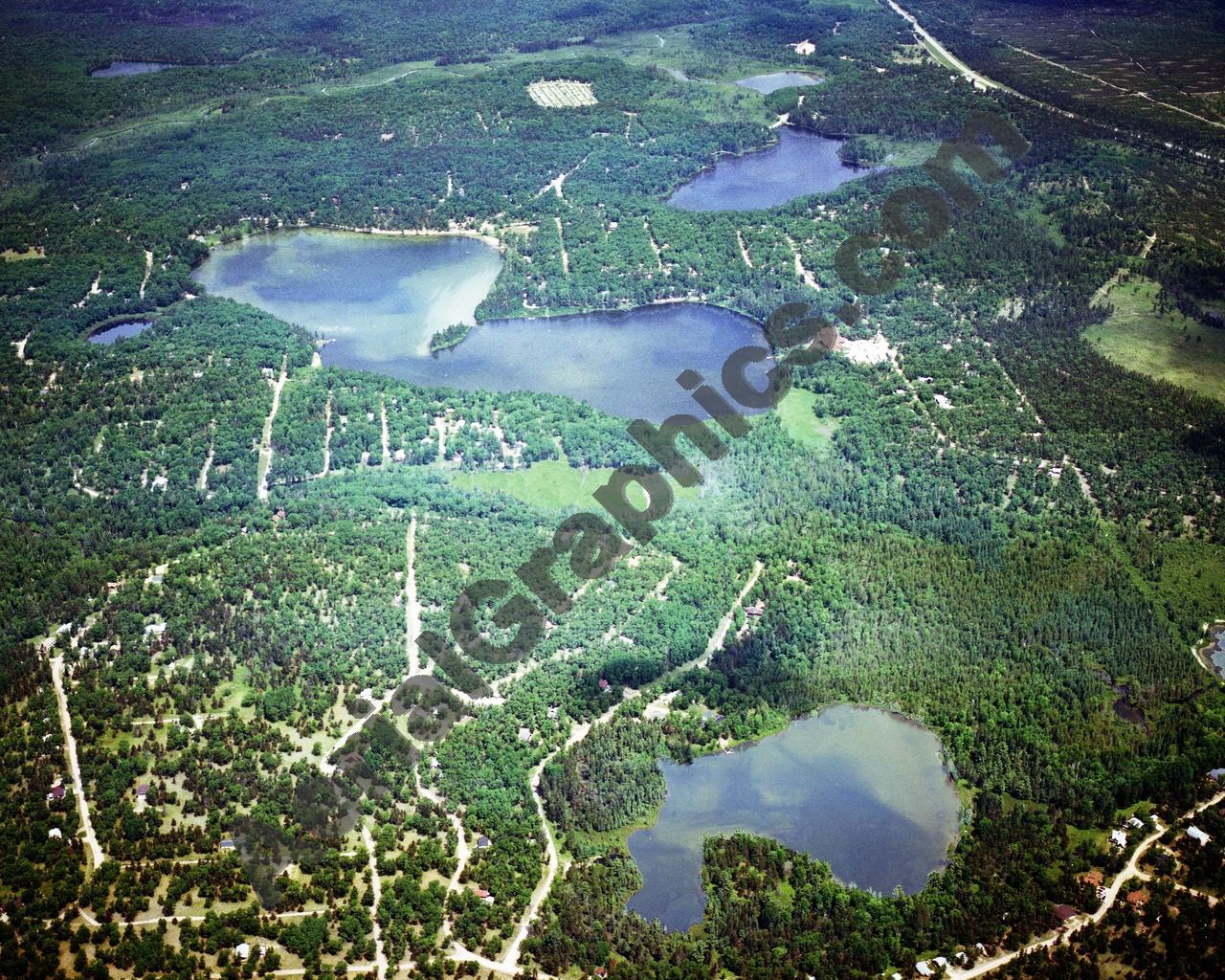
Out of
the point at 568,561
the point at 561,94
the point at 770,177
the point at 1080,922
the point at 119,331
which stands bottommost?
the point at 770,177

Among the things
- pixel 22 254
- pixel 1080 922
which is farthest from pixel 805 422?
pixel 22 254

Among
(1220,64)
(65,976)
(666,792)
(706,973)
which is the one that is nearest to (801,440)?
(666,792)

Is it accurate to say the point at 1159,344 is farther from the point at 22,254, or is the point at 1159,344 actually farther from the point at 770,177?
the point at 22,254

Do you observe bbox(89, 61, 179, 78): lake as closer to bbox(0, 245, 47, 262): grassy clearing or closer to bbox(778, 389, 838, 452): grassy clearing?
bbox(0, 245, 47, 262): grassy clearing

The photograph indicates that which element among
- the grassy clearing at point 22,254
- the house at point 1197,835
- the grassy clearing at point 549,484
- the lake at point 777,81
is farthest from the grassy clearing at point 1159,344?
the grassy clearing at point 22,254

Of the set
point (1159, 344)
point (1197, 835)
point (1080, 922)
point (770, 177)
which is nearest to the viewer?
point (1080, 922)

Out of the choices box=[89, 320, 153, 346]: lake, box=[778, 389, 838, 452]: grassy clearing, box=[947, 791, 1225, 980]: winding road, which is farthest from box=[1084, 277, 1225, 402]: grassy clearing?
box=[89, 320, 153, 346]: lake
